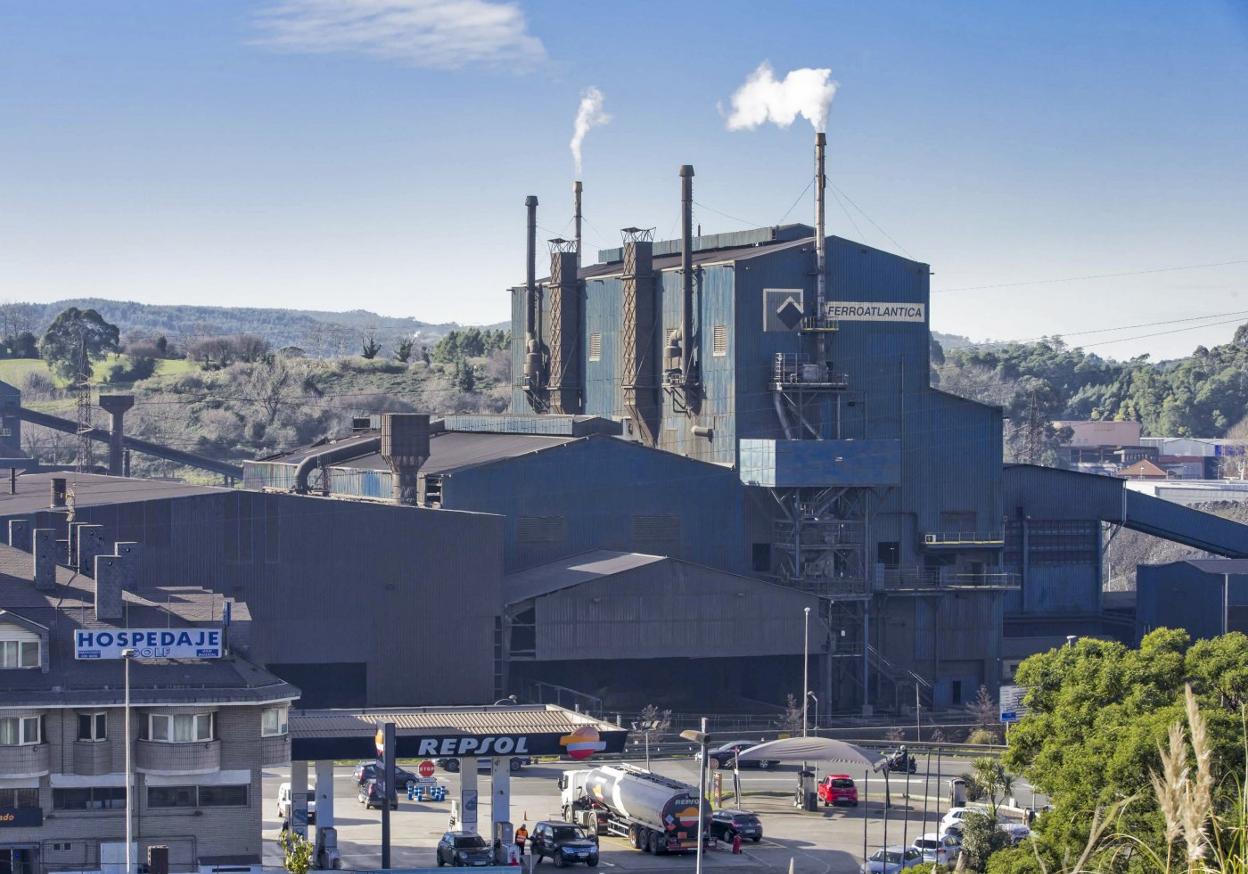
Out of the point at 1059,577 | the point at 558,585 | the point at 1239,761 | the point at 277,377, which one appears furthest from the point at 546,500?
the point at 277,377

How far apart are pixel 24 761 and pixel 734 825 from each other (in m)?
20.0

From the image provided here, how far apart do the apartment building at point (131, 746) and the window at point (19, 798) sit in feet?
0.08

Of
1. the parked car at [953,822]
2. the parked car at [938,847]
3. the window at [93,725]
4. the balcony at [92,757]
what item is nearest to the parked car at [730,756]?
the parked car at [953,822]

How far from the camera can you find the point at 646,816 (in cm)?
5278

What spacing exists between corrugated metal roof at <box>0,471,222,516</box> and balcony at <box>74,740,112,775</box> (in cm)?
2842

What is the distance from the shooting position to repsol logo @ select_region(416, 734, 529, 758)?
159 feet

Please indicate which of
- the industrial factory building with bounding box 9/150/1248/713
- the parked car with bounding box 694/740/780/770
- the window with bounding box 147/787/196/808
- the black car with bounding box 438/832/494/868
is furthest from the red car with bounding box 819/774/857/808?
the window with bounding box 147/787/196/808

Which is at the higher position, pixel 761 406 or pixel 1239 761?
pixel 761 406

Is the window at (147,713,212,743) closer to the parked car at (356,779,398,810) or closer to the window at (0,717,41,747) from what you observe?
the window at (0,717,41,747)

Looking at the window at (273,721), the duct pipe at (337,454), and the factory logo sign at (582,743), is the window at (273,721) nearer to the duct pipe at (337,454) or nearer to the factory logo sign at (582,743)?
the factory logo sign at (582,743)

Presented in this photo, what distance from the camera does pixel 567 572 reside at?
264 ft

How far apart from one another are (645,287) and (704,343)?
6922 millimetres

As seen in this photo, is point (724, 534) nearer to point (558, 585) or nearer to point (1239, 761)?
point (558, 585)

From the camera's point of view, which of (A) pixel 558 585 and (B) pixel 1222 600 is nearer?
(A) pixel 558 585
